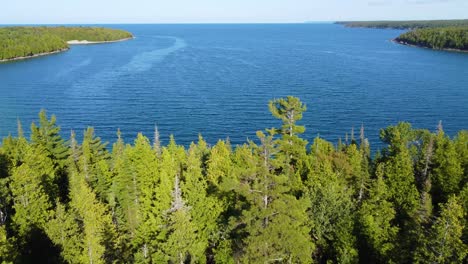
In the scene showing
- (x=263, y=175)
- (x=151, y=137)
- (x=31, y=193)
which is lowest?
(x=151, y=137)

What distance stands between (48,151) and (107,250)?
24.8 m

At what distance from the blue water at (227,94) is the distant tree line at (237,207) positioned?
31654 mm

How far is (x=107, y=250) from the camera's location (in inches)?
1255

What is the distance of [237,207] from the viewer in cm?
2991

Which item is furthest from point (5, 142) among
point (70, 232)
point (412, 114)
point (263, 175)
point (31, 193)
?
point (412, 114)

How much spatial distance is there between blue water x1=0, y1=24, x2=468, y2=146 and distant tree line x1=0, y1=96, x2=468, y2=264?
1246 inches

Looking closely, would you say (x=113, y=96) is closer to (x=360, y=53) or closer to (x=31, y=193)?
(x=31, y=193)

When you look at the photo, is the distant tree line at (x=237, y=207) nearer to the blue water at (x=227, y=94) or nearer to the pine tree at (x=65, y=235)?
the pine tree at (x=65, y=235)

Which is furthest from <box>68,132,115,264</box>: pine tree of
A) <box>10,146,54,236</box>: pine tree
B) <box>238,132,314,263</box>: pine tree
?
<box>238,132,314,263</box>: pine tree

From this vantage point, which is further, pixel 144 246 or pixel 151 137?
pixel 151 137

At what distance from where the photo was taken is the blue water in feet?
283

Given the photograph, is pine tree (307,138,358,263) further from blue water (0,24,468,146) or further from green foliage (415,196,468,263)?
blue water (0,24,468,146)

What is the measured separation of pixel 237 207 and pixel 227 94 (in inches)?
3181

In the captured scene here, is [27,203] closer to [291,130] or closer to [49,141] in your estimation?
[49,141]
